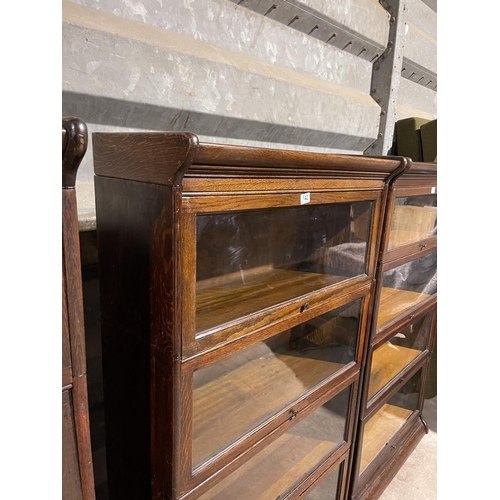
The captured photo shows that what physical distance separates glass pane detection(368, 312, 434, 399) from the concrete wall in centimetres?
82

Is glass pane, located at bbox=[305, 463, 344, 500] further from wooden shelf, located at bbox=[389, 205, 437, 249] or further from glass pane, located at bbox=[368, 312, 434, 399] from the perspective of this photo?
wooden shelf, located at bbox=[389, 205, 437, 249]

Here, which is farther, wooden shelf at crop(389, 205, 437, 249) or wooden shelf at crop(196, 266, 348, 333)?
wooden shelf at crop(389, 205, 437, 249)

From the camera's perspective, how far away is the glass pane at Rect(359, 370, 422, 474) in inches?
64.6

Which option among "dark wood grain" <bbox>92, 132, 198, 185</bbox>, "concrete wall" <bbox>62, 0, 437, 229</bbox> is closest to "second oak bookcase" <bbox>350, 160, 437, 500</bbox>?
"concrete wall" <bbox>62, 0, 437, 229</bbox>

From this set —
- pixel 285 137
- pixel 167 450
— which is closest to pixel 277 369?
pixel 167 450

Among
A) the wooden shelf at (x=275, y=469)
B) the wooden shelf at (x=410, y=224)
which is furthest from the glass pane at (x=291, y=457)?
the wooden shelf at (x=410, y=224)

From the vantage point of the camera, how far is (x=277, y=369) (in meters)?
1.15

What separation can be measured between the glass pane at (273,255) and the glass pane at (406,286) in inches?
15.7

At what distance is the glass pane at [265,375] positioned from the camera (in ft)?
2.92

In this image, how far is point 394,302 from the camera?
1563mm

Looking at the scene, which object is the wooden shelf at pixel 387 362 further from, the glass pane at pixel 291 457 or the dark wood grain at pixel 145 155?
the dark wood grain at pixel 145 155

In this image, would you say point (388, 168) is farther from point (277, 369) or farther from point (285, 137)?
point (277, 369)

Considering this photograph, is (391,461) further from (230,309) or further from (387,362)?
(230,309)

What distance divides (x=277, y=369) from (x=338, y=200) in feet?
1.69
